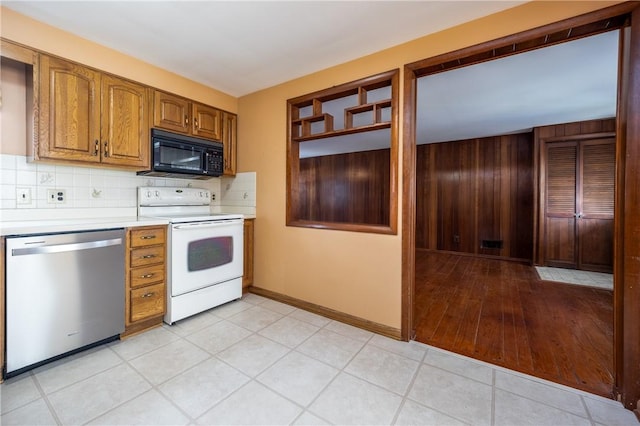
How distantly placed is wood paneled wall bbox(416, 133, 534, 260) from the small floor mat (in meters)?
0.72

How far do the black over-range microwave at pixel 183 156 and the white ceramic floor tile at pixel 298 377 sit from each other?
210 cm

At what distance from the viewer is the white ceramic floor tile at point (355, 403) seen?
1.36m

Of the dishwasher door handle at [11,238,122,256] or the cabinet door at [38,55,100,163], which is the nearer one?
the dishwasher door handle at [11,238,122,256]

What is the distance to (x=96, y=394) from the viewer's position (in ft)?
4.96

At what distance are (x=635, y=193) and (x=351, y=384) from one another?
1.93m

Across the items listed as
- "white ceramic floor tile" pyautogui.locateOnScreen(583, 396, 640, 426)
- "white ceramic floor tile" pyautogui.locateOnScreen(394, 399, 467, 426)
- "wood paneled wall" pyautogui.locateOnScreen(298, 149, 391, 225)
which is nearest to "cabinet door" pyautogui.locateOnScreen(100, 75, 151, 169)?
"white ceramic floor tile" pyautogui.locateOnScreen(394, 399, 467, 426)

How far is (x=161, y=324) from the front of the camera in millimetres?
2383

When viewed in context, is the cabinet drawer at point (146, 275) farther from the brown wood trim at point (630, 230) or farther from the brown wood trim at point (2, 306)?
the brown wood trim at point (630, 230)

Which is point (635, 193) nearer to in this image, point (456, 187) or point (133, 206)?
point (133, 206)

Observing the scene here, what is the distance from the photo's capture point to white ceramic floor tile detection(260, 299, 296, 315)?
2.68 m

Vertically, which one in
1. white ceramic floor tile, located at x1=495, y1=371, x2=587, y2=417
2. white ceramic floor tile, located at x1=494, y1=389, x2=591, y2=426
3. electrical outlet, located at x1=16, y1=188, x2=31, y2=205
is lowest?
white ceramic floor tile, located at x1=494, y1=389, x2=591, y2=426

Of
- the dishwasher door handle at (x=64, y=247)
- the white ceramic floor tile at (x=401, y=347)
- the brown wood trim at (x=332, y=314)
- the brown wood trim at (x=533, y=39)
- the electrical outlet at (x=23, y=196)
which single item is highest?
the brown wood trim at (x=533, y=39)

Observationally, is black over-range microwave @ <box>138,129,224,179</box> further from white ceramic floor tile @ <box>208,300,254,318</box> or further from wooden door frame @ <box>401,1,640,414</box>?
wooden door frame @ <box>401,1,640,414</box>

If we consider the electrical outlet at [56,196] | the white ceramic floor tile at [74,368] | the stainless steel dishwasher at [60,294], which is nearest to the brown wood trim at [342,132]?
the stainless steel dishwasher at [60,294]
